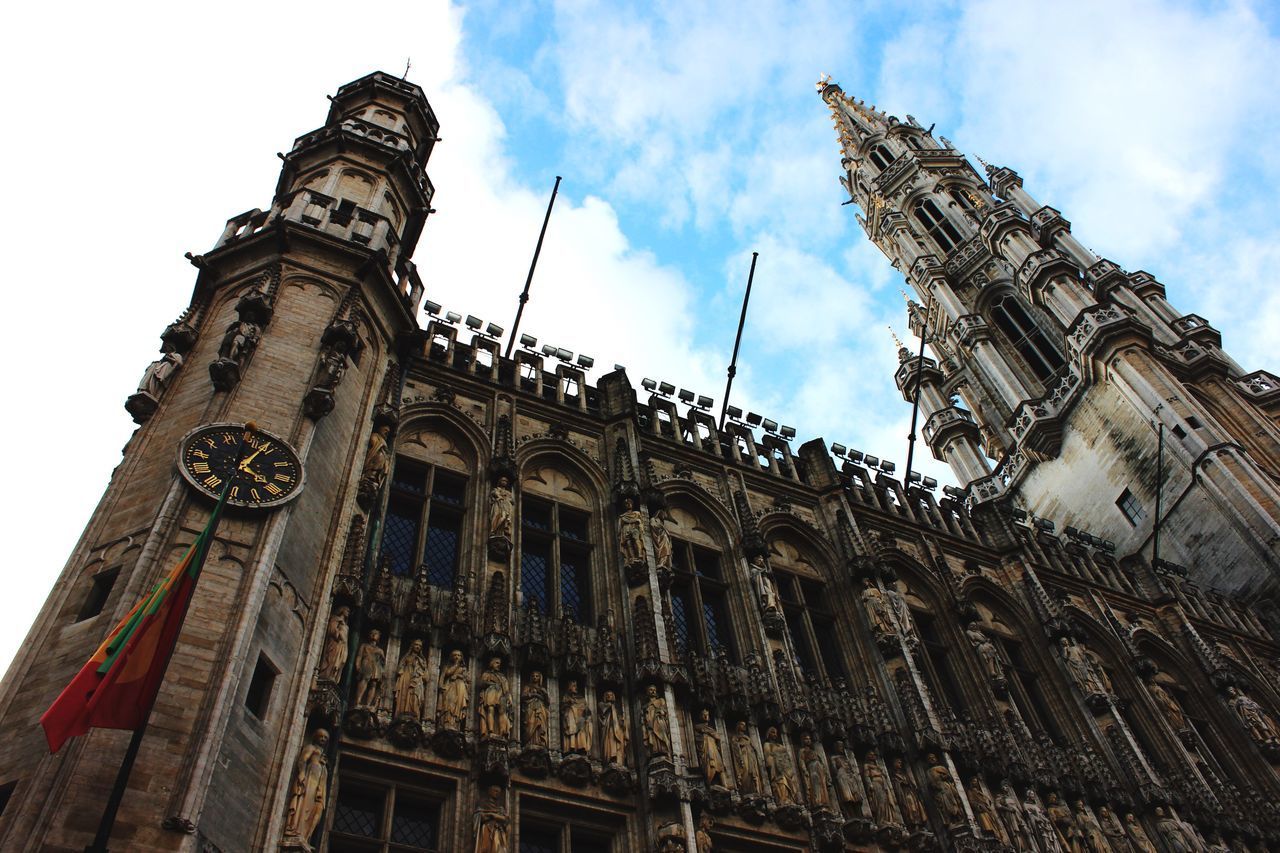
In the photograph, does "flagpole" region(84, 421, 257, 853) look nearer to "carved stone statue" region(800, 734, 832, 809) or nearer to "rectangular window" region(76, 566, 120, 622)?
"rectangular window" region(76, 566, 120, 622)

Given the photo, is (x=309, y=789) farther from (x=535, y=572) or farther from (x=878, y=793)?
(x=878, y=793)

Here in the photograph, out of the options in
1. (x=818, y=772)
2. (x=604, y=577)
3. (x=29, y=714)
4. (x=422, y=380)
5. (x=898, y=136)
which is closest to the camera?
(x=29, y=714)

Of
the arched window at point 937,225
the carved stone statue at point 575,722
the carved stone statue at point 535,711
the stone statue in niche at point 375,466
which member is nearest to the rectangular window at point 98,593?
the stone statue in niche at point 375,466

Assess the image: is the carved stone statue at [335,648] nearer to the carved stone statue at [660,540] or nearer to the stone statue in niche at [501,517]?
the stone statue in niche at [501,517]

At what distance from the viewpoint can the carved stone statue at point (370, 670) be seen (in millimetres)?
13500

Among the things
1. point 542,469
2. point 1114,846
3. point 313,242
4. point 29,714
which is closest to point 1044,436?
point 1114,846

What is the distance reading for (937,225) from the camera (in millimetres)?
51844

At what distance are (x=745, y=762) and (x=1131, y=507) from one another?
76.8 ft

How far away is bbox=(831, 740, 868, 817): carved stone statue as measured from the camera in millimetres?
15992

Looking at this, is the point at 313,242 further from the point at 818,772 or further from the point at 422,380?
the point at 818,772

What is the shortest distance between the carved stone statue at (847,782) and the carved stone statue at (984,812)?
6.82ft

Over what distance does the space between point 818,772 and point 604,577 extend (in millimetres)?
4766

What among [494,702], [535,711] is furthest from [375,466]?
[535,711]

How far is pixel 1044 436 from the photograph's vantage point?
38.1 meters
